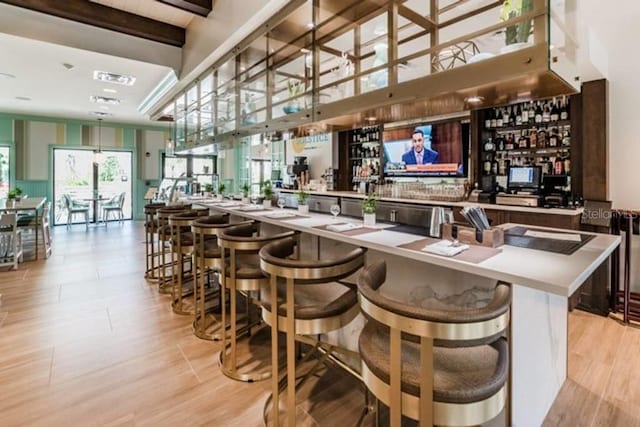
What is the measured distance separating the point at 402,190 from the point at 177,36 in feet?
13.2

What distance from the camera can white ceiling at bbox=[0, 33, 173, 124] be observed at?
4652 millimetres

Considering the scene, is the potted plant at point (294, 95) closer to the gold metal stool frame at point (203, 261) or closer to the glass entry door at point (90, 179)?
the gold metal stool frame at point (203, 261)

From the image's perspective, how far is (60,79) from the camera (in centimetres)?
594

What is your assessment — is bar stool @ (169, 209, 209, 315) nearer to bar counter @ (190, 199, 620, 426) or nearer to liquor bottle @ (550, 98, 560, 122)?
bar counter @ (190, 199, 620, 426)

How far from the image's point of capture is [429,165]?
5.46 metres

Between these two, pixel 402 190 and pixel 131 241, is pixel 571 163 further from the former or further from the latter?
pixel 131 241

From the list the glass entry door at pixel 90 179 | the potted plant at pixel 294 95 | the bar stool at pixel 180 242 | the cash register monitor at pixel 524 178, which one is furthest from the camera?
the glass entry door at pixel 90 179

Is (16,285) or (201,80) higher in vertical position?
(201,80)

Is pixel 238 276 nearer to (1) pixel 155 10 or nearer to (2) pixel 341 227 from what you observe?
(2) pixel 341 227

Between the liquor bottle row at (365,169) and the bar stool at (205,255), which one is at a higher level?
the liquor bottle row at (365,169)

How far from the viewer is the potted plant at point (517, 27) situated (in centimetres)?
165

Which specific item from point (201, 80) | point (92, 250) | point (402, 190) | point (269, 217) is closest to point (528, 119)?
point (402, 190)

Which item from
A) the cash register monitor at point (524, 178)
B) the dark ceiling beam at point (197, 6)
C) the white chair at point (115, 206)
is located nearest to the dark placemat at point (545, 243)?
the cash register monitor at point (524, 178)

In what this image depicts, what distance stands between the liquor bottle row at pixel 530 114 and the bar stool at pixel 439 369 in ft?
12.6
